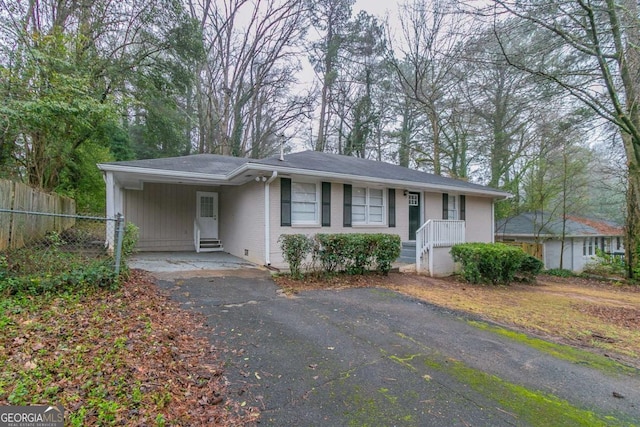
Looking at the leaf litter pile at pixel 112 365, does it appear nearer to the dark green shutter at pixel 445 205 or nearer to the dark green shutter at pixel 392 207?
the dark green shutter at pixel 392 207

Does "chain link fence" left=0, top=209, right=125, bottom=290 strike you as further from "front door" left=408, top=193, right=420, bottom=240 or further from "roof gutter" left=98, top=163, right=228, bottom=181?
"front door" left=408, top=193, right=420, bottom=240

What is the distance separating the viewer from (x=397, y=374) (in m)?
2.81

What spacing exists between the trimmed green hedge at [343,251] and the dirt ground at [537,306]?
0.94ft

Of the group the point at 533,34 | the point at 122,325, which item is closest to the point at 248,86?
the point at 533,34

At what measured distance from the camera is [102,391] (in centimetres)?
225

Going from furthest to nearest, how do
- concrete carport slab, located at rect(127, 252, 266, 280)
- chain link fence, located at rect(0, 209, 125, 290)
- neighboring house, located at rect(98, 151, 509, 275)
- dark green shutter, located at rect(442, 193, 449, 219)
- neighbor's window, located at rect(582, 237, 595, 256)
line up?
1. neighbor's window, located at rect(582, 237, 595, 256)
2. dark green shutter, located at rect(442, 193, 449, 219)
3. neighboring house, located at rect(98, 151, 509, 275)
4. concrete carport slab, located at rect(127, 252, 266, 280)
5. chain link fence, located at rect(0, 209, 125, 290)

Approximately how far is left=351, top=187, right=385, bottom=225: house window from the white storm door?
18.1 feet

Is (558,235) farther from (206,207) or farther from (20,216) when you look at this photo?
(20,216)

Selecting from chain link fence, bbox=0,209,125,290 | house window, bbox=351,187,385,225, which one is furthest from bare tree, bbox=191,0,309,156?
chain link fence, bbox=0,209,125,290

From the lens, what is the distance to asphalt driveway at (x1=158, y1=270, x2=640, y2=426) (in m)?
2.25

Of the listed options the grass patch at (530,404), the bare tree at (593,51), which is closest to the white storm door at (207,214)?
the grass patch at (530,404)

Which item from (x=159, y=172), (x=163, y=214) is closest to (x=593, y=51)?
(x=159, y=172)

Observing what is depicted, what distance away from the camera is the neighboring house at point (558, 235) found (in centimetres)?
1473

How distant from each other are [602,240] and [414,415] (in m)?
21.1
